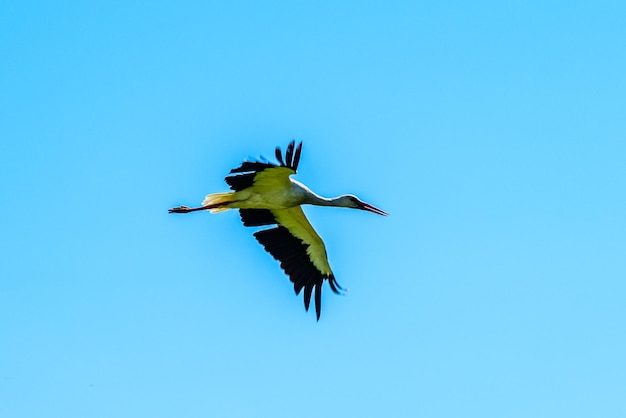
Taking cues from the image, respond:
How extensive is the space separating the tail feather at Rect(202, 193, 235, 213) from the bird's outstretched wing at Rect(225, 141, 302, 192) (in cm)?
42

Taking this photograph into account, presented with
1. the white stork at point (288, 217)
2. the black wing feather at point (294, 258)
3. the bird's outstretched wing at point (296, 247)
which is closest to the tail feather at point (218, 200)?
the white stork at point (288, 217)

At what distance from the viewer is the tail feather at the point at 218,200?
67.7ft

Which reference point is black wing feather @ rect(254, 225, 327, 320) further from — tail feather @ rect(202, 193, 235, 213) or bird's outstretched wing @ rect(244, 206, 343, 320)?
tail feather @ rect(202, 193, 235, 213)

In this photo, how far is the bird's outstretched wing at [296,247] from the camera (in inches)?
853

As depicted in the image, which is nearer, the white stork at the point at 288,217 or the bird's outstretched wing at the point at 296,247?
the white stork at the point at 288,217

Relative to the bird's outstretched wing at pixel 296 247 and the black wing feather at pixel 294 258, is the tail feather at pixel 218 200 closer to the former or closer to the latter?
the bird's outstretched wing at pixel 296 247

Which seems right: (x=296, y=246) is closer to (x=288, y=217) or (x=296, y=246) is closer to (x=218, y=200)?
(x=288, y=217)

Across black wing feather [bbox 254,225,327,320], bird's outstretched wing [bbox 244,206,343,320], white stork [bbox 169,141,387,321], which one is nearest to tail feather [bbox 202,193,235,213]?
white stork [bbox 169,141,387,321]

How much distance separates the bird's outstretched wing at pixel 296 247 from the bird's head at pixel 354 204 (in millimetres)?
682

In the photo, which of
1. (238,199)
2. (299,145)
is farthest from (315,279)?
(299,145)

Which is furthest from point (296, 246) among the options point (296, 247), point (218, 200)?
point (218, 200)

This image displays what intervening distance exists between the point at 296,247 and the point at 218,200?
199 centimetres

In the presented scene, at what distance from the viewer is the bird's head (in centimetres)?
2161

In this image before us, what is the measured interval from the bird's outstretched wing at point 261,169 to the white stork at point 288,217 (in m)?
0.03
